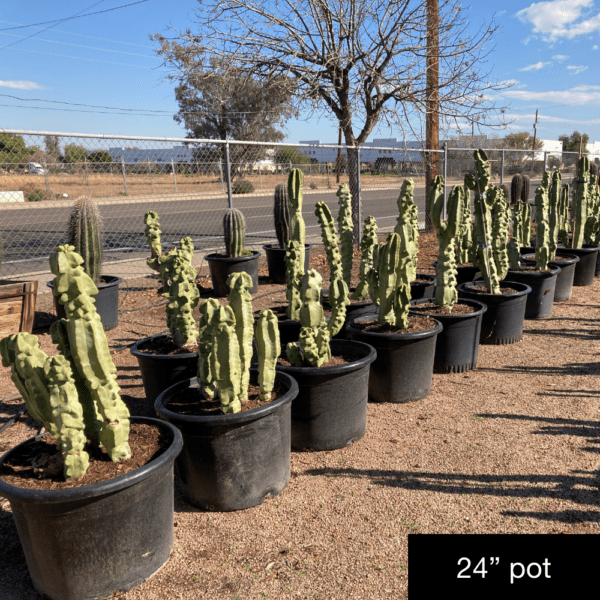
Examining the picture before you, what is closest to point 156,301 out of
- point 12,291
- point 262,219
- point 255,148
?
point 12,291

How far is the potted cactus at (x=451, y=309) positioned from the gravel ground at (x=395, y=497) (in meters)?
0.21

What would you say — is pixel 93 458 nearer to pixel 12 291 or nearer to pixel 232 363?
pixel 232 363

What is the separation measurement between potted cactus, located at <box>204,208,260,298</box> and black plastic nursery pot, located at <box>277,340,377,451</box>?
3881 millimetres

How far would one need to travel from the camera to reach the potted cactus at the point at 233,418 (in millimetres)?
2486

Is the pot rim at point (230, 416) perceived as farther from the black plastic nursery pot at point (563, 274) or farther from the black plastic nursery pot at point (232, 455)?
the black plastic nursery pot at point (563, 274)

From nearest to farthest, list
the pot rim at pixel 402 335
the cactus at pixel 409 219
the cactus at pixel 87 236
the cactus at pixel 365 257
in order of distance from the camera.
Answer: the pot rim at pixel 402 335 → the cactus at pixel 409 219 → the cactus at pixel 365 257 → the cactus at pixel 87 236

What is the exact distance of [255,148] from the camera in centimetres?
2250

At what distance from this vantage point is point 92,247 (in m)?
5.87

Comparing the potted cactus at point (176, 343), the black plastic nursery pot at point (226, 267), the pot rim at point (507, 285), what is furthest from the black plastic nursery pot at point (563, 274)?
the potted cactus at point (176, 343)

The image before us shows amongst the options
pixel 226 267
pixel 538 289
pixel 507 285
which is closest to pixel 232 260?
pixel 226 267

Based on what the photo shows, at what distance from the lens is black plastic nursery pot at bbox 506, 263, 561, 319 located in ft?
18.4

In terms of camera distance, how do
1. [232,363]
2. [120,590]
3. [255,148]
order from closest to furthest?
[120,590] < [232,363] < [255,148]

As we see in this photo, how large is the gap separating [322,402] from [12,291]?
342cm

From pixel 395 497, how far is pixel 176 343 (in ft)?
5.88
